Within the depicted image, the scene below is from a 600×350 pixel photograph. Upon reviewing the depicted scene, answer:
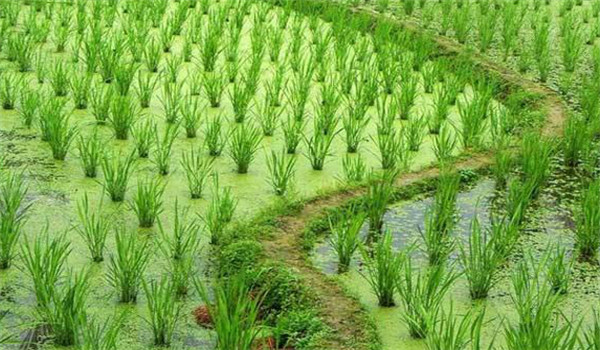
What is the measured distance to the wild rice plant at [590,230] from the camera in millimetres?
3494

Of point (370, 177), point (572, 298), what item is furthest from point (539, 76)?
point (572, 298)

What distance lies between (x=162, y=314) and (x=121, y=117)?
169 centimetres

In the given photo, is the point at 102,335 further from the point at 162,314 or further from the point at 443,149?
the point at 443,149

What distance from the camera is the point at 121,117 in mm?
4348

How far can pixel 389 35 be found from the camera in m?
6.33

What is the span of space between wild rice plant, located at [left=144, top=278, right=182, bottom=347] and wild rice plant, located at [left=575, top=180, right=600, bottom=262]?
1.49m

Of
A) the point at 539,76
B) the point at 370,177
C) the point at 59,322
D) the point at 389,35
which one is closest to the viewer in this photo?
the point at 59,322

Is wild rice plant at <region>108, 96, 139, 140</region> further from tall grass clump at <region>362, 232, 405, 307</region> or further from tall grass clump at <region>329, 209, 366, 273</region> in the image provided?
tall grass clump at <region>362, 232, 405, 307</region>

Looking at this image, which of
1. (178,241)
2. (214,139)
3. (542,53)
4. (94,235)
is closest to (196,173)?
(214,139)

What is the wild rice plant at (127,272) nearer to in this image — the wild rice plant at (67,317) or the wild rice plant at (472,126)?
the wild rice plant at (67,317)

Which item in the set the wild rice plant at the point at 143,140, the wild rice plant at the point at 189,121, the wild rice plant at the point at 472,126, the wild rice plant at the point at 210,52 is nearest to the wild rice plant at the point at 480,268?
the wild rice plant at the point at 472,126

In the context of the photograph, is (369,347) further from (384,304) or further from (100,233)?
(100,233)

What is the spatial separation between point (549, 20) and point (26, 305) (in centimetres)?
520

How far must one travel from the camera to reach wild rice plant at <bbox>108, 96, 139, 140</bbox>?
433 centimetres
